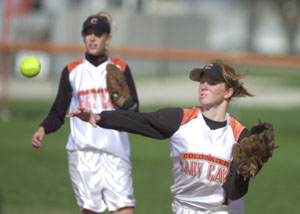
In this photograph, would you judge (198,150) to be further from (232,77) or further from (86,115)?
(86,115)

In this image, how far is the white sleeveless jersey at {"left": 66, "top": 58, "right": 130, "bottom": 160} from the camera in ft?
19.7

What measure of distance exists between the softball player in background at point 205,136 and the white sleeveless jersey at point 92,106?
4.18 feet

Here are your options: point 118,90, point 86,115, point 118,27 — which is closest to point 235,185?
point 86,115

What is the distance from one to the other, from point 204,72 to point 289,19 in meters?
43.6

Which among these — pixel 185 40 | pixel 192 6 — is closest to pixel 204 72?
pixel 185 40

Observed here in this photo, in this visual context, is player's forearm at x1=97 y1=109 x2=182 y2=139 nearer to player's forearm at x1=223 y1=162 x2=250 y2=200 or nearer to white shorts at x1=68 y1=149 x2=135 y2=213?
player's forearm at x1=223 y1=162 x2=250 y2=200

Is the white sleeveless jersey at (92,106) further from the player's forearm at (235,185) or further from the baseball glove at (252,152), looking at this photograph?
the baseball glove at (252,152)

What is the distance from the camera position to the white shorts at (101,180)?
19.6 ft

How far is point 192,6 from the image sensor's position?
43.1m

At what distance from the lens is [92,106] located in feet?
19.8

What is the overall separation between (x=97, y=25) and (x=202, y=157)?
6.36 ft

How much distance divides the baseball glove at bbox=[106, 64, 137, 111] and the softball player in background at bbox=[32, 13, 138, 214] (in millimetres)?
124

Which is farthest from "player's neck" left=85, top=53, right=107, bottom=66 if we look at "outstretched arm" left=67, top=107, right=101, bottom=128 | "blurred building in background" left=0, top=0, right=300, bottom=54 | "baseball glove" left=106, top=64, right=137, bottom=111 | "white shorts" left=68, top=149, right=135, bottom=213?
"blurred building in background" left=0, top=0, right=300, bottom=54

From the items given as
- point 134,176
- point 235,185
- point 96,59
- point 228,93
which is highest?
point 96,59
